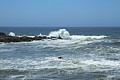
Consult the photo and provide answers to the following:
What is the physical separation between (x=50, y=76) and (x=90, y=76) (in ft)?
6.58

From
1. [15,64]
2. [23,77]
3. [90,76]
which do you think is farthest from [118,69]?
[15,64]

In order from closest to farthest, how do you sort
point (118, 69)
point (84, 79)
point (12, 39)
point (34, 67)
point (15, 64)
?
1. point (84, 79)
2. point (118, 69)
3. point (34, 67)
4. point (15, 64)
5. point (12, 39)

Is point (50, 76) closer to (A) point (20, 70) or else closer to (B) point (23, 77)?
(B) point (23, 77)

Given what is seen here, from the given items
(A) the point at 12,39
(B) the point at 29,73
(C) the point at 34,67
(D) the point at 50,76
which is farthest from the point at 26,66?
(A) the point at 12,39

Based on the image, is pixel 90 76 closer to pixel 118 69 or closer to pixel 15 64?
pixel 118 69

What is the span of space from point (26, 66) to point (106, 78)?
576 cm

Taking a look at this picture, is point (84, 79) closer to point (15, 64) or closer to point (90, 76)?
point (90, 76)

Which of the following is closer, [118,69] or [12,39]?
[118,69]

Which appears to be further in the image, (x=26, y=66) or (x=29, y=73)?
(x=26, y=66)

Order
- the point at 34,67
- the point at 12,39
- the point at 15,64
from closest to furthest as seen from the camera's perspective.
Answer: the point at 34,67 → the point at 15,64 → the point at 12,39

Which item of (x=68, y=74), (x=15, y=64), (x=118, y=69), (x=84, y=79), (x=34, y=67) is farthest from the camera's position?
(x=15, y=64)

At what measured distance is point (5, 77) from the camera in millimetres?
14773

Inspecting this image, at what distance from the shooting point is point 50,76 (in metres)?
14.8

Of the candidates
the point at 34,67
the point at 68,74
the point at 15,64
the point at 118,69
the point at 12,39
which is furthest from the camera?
the point at 12,39
